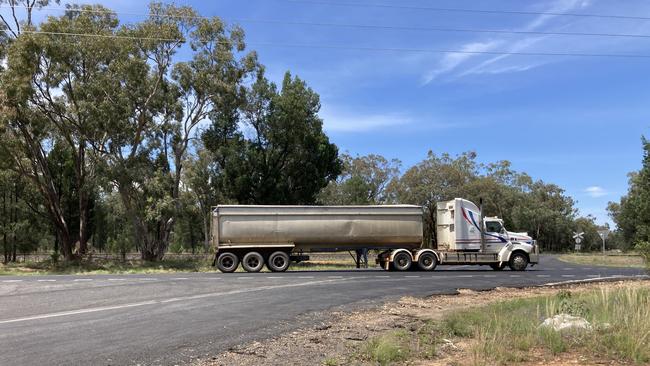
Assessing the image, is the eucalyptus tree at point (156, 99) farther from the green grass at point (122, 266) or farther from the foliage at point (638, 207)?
the foliage at point (638, 207)

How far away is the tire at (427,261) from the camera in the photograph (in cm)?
2822

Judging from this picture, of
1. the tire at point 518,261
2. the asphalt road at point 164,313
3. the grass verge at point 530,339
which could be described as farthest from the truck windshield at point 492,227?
the grass verge at point 530,339

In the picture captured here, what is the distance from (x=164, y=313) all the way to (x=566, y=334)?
817cm

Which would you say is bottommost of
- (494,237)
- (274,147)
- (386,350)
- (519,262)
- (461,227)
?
(386,350)

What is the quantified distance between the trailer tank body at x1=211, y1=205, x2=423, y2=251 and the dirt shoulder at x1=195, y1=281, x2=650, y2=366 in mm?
14049

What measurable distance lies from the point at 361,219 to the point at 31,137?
978 inches

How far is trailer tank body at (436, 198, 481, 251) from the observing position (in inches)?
1120

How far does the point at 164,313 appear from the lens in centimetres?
1213

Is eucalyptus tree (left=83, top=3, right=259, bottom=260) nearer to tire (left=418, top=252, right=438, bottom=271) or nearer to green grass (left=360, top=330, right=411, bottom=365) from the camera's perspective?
tire (left=418, top=252, right=438, bottom=271)

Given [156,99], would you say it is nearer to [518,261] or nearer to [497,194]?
[518,261]

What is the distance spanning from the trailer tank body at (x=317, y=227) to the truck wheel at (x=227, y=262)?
0.49 m

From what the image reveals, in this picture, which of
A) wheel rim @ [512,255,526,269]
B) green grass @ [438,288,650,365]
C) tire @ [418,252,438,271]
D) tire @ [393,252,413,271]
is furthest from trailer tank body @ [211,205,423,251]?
green grass @ [438,288,650,365]

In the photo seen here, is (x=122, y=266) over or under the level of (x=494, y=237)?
under

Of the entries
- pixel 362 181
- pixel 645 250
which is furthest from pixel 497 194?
pixel 645 250
